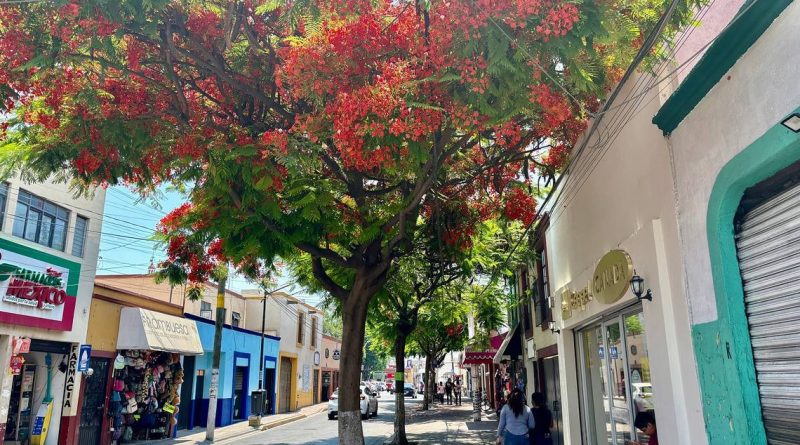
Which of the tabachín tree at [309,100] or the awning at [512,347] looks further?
the awning at [512,347]

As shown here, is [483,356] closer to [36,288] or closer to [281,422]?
[281,422]

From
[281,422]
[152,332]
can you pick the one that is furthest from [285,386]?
[152,332]

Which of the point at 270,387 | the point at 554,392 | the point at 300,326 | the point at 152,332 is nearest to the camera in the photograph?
the point at 554,392

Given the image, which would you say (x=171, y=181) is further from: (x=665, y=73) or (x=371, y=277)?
(x=665, y=73)

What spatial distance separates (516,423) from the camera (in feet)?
30.1

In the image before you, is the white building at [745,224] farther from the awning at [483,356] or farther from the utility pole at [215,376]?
the awning at [483,356]

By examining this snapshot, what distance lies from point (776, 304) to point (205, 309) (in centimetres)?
2773

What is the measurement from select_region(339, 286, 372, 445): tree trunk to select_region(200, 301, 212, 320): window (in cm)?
1988

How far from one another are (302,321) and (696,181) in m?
36.7

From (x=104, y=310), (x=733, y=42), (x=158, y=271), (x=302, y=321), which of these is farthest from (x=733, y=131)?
(x=302, y=321)

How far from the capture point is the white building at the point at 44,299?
13.2 meters

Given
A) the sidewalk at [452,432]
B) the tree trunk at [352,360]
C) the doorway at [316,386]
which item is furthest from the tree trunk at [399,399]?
the doorway at [316,386]

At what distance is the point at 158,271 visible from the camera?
1342 centimetres

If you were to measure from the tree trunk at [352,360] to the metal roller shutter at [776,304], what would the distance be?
276 inches
